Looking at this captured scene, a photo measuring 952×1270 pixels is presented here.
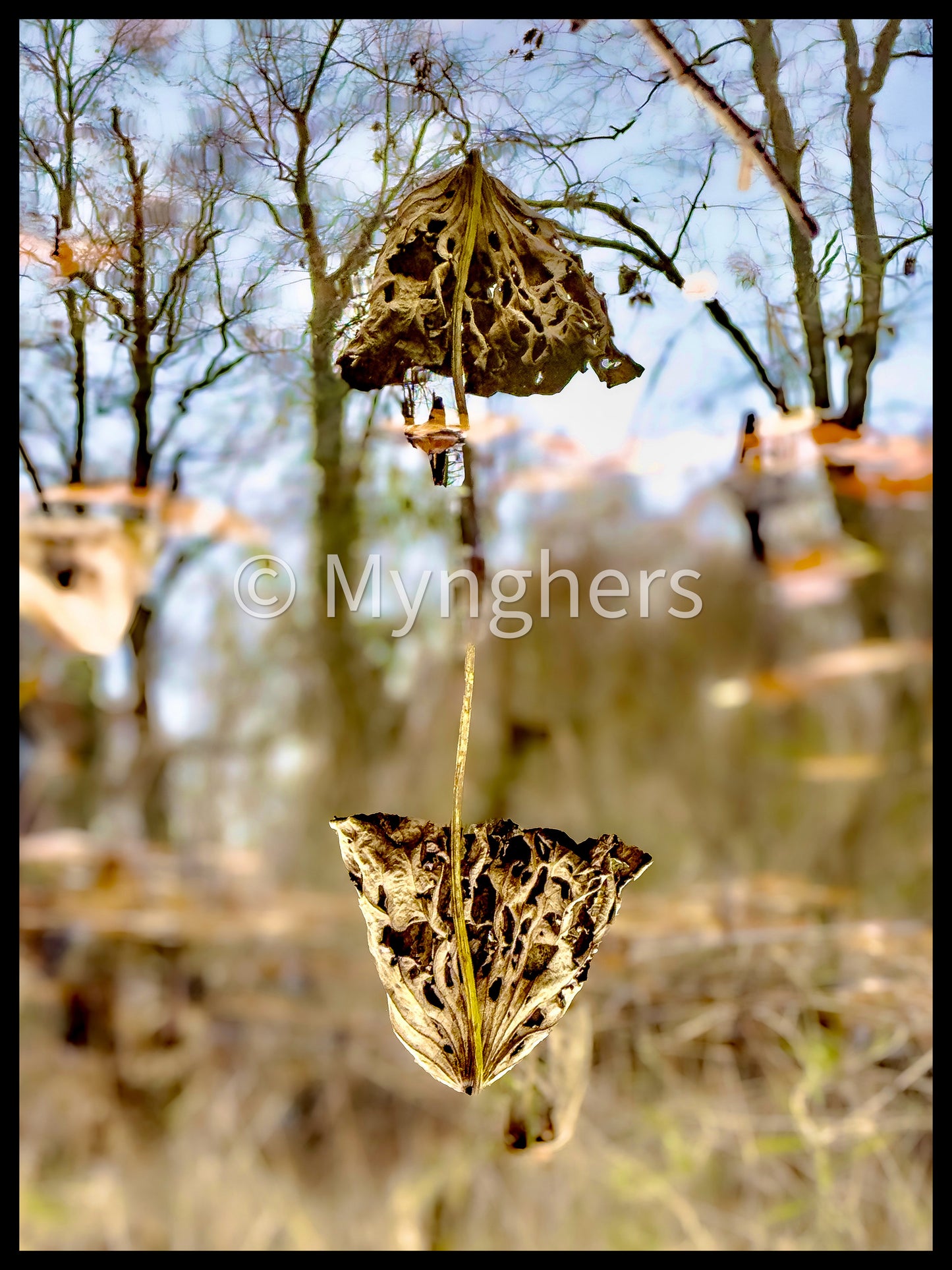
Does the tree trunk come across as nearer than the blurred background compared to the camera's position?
Yes

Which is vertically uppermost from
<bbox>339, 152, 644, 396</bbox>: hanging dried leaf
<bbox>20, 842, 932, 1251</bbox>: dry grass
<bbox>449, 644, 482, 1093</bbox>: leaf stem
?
<bbox>339, 152, 644, 396</bbox>: hanging dried leaf

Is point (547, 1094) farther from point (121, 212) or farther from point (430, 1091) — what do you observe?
point (121, 212)

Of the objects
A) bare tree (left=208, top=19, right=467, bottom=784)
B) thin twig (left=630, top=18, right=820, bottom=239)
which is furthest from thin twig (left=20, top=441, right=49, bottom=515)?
thin twig (left=630, top=18, right=820, bottom=239)

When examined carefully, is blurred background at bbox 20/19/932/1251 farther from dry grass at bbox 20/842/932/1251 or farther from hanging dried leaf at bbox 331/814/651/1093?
hanging dried leaf at bbox 331/814/651/1093

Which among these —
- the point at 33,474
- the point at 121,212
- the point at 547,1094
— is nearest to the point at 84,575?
the point at 33,474

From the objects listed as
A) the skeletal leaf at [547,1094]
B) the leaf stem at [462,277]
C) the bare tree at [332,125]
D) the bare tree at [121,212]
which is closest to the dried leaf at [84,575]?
the bare tree at [121,212]

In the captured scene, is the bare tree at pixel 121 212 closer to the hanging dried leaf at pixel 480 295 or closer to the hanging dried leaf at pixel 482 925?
the hanging dried leaf at pixel 480 295

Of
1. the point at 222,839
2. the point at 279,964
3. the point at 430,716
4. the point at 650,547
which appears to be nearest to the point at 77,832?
the point at 222,839
